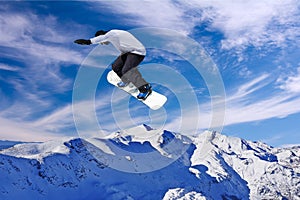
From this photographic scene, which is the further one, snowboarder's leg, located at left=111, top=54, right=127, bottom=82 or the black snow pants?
snowboarder's leg, located at left=111, top=54, right=127, bottom=82

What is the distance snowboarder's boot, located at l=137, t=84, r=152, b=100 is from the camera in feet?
76.0

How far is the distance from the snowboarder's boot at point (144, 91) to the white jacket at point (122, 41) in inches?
146

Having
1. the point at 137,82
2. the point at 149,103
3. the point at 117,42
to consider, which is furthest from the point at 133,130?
the point at 117,42

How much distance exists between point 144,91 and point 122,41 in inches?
221

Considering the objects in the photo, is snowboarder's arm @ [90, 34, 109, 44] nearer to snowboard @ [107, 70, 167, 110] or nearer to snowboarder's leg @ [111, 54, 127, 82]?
snowboarder's leg @ [111, 54, 127, 82]

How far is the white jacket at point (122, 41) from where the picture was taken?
57.6 feet

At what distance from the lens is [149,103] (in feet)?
82.4

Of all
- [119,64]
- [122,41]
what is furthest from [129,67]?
[122,41]

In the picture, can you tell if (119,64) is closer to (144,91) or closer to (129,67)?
(129,67)

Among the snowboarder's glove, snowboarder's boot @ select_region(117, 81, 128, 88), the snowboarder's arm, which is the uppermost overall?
snowboarder's boot @ select_region(117, 81, 128, 88)

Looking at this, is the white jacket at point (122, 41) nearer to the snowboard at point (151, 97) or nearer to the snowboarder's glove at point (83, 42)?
the snowboarder's glove at point (83, 42)

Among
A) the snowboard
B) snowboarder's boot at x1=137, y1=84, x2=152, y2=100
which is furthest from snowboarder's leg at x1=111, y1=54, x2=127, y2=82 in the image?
the snowboard

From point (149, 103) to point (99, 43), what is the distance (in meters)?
8.35

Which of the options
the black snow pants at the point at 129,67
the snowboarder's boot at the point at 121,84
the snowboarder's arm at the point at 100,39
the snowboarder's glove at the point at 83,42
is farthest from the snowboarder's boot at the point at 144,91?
the snowboarder's glove at the point at 83,42
